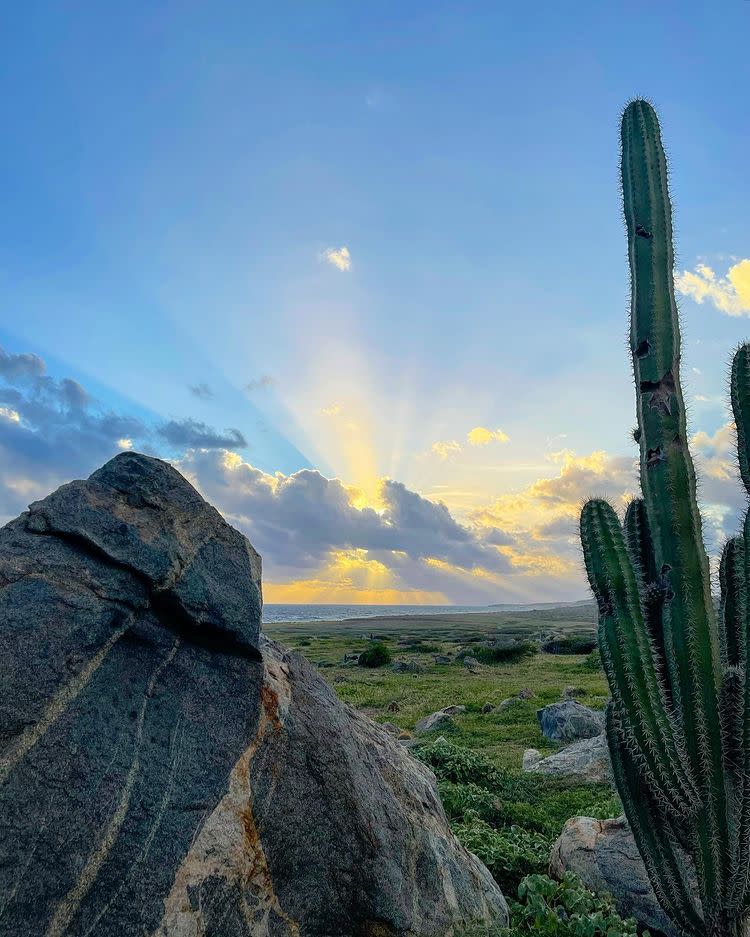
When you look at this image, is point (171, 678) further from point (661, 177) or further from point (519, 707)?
point (519, 707)

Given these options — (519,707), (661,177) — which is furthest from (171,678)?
(519,707)

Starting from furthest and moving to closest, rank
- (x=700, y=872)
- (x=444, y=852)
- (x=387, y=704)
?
(x=387, y=704) < (x=444, y=852) < (x=700, y=872)

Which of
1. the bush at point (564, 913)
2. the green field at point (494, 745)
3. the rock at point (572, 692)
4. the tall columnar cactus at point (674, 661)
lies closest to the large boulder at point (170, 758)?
the bush at point (564, 913)

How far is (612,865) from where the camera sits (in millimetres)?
8312

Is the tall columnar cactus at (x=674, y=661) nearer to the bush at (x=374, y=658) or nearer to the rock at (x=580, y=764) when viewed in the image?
the rock at (x=580, y=764)

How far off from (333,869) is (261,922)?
0.70 meters

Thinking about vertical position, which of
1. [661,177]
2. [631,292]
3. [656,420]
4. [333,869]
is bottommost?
[333,869]

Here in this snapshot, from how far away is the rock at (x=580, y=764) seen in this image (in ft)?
45.9

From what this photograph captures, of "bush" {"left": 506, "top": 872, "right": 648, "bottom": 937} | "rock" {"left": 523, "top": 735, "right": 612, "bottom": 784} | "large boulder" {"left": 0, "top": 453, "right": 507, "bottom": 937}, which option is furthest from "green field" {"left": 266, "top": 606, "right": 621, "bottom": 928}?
"large boulder" {"left": 0, "top": 453, "right": 507, "bottom": 937}

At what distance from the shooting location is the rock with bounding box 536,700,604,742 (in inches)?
725

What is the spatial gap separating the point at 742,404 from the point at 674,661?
2642mm

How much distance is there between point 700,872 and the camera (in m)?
6.36

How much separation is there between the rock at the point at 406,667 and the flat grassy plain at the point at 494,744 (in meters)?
0.28

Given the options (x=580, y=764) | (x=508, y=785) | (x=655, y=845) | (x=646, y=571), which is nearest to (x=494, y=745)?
(x=580, y=764)
